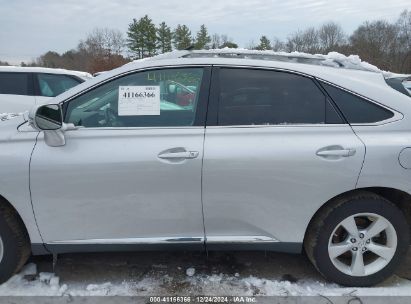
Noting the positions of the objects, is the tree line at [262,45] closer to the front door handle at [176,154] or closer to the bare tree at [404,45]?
the bare tree at [404,45]

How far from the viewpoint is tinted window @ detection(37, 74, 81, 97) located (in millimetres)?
7363

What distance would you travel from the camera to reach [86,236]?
2.64 meters

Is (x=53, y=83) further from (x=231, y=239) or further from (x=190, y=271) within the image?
(x=231, y=239)

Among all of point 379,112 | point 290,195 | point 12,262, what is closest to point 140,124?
point 290,195

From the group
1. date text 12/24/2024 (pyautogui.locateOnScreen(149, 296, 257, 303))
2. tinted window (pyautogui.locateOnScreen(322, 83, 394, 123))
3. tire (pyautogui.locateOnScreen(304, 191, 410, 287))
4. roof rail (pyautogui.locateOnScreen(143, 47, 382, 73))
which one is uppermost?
roof rail (pyautogui.locateOnScreen(143, 47, 382, 73))

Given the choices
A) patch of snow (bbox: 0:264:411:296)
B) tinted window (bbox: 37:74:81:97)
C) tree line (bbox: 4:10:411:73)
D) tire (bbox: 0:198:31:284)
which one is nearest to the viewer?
tire (bbox: 0:198:31:284)

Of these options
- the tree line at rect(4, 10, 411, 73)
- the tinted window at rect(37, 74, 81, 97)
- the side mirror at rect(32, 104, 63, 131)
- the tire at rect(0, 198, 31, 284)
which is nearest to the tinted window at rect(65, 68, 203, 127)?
the side mirror at rect(32, 104, 63, 131)

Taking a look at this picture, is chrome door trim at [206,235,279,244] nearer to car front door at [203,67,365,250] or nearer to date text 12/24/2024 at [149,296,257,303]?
car front door at [203,67,365,250]

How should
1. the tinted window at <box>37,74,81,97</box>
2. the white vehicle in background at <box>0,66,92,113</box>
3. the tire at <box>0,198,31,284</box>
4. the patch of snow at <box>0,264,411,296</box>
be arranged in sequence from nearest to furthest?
the tire at <box>0,198,31,284</box> < the patch of snow at <box>0,264,411,296</box> < the white vehicle in background at <box>0,66,92,113</box> < the tinted window at <box>37,74,81,97</box>

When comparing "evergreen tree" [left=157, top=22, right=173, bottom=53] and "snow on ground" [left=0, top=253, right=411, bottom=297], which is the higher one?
"evergreen tree" [left=157, top=22, right=173, bottom=53]

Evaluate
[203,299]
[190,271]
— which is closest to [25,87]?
[190,271]

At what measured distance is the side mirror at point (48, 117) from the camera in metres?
2.46

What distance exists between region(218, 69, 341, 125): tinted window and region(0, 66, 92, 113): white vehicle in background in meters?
5.51

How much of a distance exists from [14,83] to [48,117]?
18.4ft
